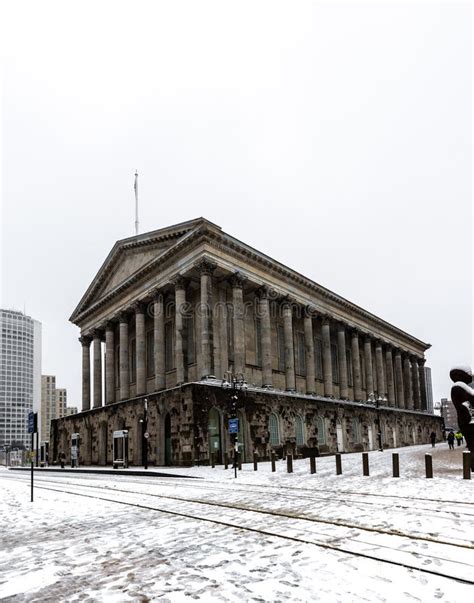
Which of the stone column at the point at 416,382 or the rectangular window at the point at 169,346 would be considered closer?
the rectangular window at the point at 169,346

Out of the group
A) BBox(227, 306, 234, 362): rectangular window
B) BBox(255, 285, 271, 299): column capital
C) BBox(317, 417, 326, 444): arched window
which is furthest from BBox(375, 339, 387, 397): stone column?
BBox(227, 306, 234, 362): rectangular window

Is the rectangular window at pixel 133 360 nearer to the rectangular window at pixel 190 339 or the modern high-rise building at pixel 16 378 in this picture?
the rectangular window at pixel 190 339

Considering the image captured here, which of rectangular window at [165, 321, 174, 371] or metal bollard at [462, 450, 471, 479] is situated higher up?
rectangular window at [165, 321, 174, 371]

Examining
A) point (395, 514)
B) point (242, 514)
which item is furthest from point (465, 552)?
point (242, 514)

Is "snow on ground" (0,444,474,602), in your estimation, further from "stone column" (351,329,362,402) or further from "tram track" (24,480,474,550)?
"stone column" (351,329,362,402)

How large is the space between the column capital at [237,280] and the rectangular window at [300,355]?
1414cm

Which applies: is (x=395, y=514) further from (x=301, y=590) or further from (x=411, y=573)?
(x=301, y=590)

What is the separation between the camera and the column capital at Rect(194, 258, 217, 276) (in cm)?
4103

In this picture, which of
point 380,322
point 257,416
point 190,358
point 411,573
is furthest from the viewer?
point 380,322

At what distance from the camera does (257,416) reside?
40.3m

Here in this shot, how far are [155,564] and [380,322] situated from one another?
67.4 metres

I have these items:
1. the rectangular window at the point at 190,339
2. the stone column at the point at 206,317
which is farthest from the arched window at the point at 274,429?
the rectangular window at the point at 190,339

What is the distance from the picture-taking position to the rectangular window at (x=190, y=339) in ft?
149

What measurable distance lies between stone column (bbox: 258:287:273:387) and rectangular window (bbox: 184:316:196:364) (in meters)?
5.88
